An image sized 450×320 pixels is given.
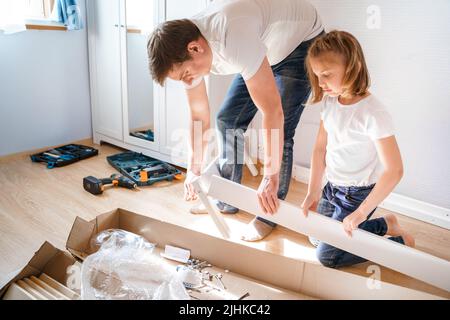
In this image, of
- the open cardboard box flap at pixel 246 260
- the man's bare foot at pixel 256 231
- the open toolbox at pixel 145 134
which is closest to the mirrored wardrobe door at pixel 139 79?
the open toolbox at pixel 145 134

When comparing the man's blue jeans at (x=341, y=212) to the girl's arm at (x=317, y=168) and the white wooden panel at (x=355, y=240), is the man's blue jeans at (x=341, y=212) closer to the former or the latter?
the girl's arm at (x=317, y=168)

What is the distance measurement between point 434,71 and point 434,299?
3.45 ft

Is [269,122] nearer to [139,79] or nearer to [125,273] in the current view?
[125,273]

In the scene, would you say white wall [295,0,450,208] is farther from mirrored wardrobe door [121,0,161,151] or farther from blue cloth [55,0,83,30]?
blue cloth [55,0,83,30]

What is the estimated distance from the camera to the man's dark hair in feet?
3.15

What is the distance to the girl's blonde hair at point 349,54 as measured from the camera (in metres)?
1.14

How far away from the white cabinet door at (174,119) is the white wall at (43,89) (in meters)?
0.73

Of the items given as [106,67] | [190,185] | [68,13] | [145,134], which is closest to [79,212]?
[190,185]

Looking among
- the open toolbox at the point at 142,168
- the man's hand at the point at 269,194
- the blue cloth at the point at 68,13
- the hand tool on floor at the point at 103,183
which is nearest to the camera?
the man's hand at the point at 269,194

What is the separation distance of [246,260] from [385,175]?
0.48 m

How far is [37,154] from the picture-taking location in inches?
92.4

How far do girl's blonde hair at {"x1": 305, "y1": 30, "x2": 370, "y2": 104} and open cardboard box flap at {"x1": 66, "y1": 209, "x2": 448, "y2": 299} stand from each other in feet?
1.80

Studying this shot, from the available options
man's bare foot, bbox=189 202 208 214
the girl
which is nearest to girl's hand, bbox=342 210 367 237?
the girl

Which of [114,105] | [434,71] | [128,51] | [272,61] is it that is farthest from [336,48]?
[114,105]
